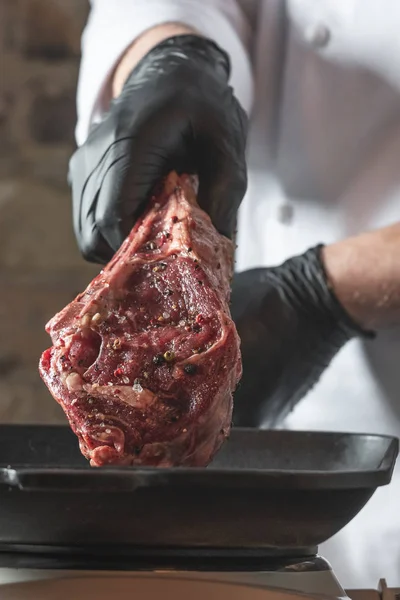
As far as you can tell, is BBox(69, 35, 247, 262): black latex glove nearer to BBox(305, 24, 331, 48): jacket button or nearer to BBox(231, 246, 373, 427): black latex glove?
BBox(231, 246, 373, 427): black latex glove

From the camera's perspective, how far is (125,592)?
1.85ft

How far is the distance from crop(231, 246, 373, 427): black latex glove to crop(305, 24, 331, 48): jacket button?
38 centimetres

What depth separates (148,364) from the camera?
0.71 meters

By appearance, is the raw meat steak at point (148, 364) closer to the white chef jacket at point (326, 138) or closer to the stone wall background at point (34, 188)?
the white chef jacket at point (326, 138)

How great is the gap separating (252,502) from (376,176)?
2.62 feet

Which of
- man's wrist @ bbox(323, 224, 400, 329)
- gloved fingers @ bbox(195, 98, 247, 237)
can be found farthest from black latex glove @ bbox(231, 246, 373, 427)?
gloved fingers @ bbox(195, 98, 247, 237)

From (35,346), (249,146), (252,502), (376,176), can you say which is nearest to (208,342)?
(252,502)

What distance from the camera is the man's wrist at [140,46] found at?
1.27m

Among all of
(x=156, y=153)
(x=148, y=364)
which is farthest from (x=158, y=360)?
(x=156, y=153)

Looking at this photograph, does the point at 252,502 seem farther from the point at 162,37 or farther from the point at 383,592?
the point at 162,37

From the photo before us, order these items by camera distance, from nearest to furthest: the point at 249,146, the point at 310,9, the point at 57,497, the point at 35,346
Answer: the point at 57,497 → the point at 310,9 → the point at 249,146 → the point at 35,346

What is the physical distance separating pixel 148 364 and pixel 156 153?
11.7 inches

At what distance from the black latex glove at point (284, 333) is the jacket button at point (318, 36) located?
0.38 meters

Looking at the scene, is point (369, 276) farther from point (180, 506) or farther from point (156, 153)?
point (180, 506)
